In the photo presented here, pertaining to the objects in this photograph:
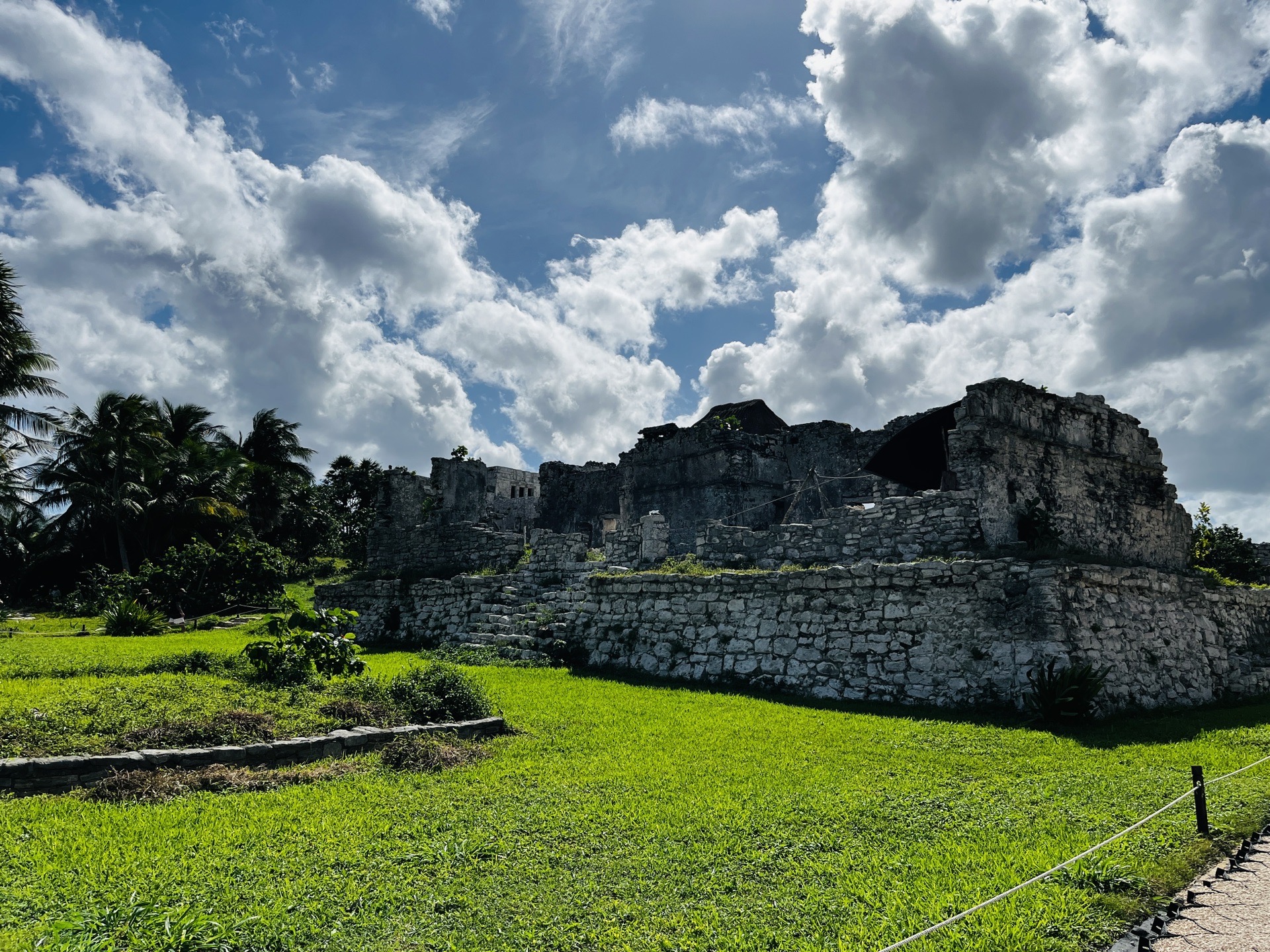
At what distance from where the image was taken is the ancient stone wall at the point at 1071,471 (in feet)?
41.7

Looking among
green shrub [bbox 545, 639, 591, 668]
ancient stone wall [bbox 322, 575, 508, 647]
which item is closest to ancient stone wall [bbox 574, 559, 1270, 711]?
green shrub [bbox 545, 639, 591, 668]

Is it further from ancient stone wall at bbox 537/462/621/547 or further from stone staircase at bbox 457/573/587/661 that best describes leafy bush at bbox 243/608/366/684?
ancient stone wall at bbox 537/462/621/547

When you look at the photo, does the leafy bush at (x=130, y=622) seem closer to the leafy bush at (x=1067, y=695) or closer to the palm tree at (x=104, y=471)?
the palm tree at (x=104, y=471)

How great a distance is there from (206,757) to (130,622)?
45.2 feet

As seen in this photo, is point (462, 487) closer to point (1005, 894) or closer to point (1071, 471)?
point (1071, 471)

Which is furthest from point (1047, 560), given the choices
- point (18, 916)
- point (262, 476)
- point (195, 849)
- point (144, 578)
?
point (262, 476)

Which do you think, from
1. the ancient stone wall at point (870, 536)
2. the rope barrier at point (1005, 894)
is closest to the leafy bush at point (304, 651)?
the ancient stone wall at point (870, 536)

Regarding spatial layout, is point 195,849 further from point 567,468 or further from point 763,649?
point 567,468

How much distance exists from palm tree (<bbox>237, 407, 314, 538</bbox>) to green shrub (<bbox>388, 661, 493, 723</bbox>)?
92.1 ft

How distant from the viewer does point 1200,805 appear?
18.4 ft

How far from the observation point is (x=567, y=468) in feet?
104

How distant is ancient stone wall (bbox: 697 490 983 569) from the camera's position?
12211mm

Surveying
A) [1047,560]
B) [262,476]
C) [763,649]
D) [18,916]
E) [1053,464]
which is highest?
[262,476]

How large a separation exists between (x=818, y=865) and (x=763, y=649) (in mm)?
7592
